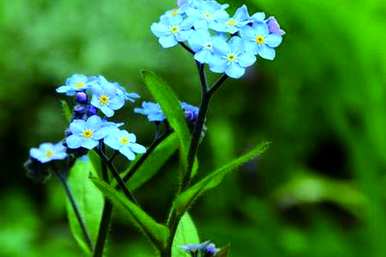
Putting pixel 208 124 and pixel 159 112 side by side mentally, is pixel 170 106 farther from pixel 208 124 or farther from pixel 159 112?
pixel 208 124

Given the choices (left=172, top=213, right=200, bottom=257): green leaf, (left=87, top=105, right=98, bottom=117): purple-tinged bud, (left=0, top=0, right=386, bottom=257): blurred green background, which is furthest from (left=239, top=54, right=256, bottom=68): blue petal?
(left=0, top=0, right=386, bottom=257): blurred green background

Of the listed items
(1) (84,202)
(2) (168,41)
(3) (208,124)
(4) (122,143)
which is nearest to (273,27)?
(2) (168,41)

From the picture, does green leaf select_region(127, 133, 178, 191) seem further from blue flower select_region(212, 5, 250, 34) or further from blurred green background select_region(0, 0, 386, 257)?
blurred green background select_region(0, 0, 386, 257)

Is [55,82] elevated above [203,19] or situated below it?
above

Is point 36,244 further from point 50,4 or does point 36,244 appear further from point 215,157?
point 50,4

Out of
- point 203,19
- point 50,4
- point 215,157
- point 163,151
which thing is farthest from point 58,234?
point 203,19

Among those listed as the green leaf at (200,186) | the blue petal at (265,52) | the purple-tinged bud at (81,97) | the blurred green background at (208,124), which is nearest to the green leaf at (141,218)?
the green leaf at (200,186)
